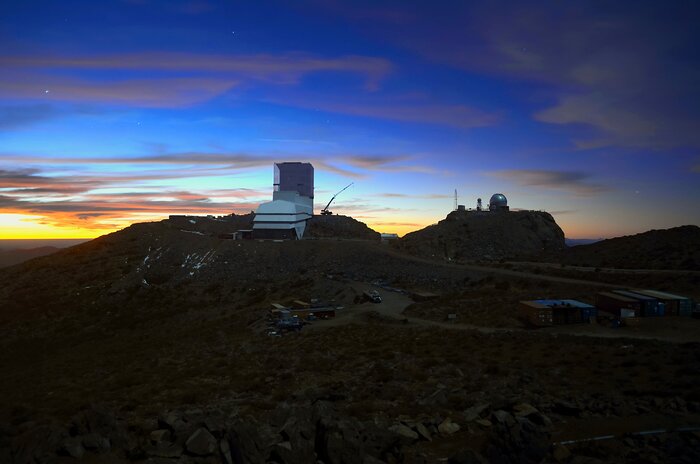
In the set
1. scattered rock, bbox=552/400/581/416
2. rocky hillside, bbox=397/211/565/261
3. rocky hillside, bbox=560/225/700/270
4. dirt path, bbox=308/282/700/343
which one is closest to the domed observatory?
rocky hillside, bbox=397/211/565/261

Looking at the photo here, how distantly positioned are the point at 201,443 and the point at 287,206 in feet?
243

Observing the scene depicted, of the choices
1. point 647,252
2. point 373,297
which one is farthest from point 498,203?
point 373,297

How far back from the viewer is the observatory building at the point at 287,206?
81125mm

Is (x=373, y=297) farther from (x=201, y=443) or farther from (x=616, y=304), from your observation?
(x=201, y=443)

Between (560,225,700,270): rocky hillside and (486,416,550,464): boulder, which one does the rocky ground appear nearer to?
(486,416,550,464): boulder

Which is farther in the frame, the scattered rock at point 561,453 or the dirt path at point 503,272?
the dirt path at point 503,272

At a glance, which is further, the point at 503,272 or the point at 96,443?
the point at 503,272

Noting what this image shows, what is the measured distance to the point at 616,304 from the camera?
102 ft

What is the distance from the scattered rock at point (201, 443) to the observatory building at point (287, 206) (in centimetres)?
6887

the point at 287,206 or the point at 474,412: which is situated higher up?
the point at 287,206

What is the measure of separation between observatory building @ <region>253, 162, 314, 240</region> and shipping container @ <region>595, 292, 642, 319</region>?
188 feet

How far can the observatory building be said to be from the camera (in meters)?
81.1

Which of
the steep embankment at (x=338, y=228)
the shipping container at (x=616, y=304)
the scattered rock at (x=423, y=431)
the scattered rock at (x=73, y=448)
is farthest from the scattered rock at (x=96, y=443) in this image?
the steep embankment at (x=338, y=228)

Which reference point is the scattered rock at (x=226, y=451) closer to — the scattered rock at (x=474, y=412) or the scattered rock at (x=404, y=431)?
the scattered rock at (x=404, y=431)
